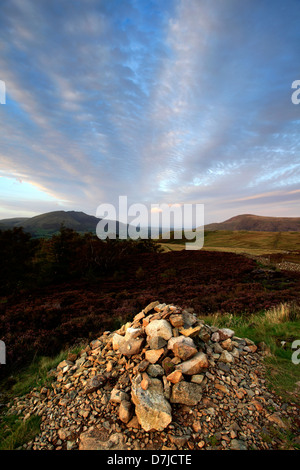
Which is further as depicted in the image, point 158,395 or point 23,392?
point 23,392

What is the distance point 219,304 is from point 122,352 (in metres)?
7.27

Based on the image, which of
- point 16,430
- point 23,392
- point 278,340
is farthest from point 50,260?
point 278,340

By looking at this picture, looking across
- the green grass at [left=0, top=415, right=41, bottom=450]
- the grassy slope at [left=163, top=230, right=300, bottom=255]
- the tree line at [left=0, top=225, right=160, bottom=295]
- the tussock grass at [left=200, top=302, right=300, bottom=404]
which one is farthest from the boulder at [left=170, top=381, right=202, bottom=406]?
the grassy slope at [left=163, top=230, right=300, bottom=255]

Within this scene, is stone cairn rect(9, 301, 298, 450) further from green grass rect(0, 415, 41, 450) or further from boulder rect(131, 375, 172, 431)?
green grass rect(0, 415, 41, 450)

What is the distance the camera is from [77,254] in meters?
23.2

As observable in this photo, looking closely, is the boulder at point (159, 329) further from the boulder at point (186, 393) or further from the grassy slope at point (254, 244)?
the grassy slope at point (254, 244)

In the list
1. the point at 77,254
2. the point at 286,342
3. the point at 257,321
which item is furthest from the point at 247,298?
the point at 77,254

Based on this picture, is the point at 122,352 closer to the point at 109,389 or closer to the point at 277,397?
the point at 109,389

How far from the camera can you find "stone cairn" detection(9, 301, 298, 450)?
2.96 metres

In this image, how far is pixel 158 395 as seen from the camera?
3.33 m

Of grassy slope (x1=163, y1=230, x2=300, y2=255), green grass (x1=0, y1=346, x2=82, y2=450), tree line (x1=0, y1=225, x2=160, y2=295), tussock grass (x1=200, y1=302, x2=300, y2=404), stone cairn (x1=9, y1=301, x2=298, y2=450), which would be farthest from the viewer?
grassy slope (x1=163, y1=230, x2=300, y2=255)

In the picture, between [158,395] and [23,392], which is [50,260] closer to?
[23,392]

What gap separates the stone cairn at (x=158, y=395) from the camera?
116 inches

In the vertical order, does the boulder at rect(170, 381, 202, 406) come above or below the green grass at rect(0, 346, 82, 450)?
above
